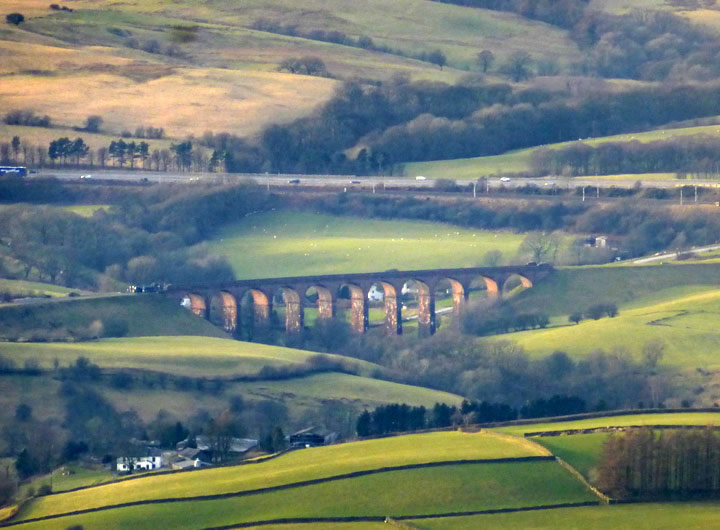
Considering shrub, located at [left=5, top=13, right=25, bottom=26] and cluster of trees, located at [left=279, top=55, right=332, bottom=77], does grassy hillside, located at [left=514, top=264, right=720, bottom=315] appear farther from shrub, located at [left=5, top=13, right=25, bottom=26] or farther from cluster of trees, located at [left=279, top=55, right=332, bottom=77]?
shrub, located at [left=5, top=13, right=25, bottom=26]

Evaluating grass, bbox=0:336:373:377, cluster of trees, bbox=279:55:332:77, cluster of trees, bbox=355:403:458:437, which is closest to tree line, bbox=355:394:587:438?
cluster of trees, bbox=355:403:458:437

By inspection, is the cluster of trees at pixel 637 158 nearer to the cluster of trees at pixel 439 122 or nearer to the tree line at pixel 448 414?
the cluster of trees at pixel 439 122

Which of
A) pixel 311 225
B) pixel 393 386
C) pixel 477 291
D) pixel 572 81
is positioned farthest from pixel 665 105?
pixel 393 386

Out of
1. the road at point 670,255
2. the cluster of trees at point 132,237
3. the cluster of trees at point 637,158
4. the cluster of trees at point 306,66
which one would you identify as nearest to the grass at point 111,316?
the cluster of trees at point 132,237

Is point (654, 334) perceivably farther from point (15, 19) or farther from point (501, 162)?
point (15, 19)

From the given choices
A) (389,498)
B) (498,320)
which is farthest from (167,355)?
(389,498)

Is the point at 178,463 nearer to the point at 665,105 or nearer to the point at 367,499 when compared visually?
the point at 367,499
